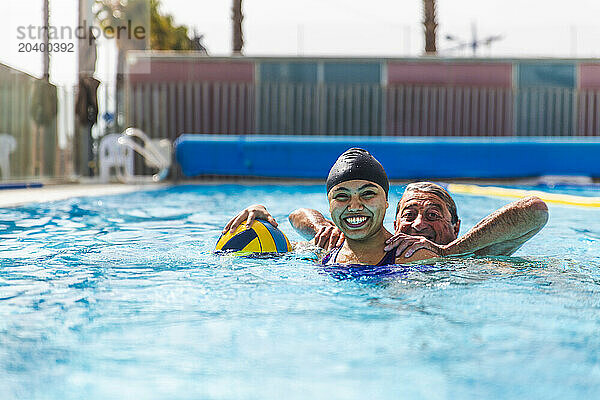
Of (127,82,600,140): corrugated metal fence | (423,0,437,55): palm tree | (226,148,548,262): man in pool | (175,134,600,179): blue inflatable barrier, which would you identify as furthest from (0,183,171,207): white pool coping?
(423,0,437,55): palm tree

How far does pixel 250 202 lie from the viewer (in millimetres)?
9203

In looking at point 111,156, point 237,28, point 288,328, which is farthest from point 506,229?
point 237,28

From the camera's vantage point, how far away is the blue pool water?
2.00 meters

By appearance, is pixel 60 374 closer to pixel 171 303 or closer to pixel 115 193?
pixel 171 303

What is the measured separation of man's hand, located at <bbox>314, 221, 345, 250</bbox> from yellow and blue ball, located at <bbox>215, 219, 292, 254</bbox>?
9.0 inches

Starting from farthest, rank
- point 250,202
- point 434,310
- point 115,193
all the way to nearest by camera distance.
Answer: point 115,193 < point 250,202 < point 434,310

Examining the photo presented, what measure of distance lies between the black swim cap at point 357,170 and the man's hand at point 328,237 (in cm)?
58

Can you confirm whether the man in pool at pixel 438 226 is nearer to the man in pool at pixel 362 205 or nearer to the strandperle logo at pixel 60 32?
the man in pool at pixel 362 205

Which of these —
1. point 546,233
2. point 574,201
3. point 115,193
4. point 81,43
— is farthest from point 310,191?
point 81,43

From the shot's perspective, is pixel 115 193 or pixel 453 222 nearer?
pixel 453 222

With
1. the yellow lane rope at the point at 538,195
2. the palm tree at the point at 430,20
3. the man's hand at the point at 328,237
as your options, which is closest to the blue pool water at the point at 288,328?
the man's hand at the point at 328,237

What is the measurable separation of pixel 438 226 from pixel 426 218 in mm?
86

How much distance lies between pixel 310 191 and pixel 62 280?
7.72 meters

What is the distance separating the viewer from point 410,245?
3.52m
